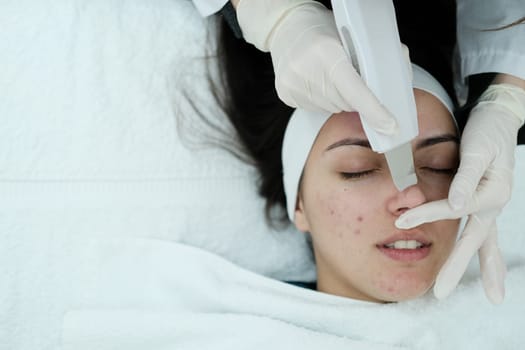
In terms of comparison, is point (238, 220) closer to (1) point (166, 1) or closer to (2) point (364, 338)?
(2) point (364, 338)

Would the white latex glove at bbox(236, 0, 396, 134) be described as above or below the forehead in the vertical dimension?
above

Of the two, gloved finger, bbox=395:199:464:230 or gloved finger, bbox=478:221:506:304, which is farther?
gloved finger, bbox=478:221:506:304

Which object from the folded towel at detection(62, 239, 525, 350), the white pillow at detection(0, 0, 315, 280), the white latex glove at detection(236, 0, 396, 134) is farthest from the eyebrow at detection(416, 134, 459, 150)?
the white pillow at detection(0, 0, 315, 280)

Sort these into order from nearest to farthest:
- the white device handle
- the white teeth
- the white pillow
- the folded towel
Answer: the white device handle
the white teeth
the folded towel
the white pillow

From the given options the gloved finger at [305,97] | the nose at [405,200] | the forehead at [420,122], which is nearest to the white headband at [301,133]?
the forehead at [420,122]

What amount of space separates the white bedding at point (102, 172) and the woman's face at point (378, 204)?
0.20m

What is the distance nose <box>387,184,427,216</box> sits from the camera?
1.21m

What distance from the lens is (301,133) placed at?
1379mm

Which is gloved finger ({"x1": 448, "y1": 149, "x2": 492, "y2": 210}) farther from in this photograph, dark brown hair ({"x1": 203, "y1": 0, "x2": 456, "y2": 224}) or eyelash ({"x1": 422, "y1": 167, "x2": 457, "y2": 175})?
dark brown hair ({"x1": 203, "y1": 0, "x2": 456, "y2": 224})

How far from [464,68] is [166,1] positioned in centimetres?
73

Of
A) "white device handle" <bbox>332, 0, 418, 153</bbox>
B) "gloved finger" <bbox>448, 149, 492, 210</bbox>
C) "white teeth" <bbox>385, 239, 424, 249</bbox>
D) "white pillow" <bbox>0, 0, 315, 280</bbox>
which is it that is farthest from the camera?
"white pillow" <bbox>0, 0, 315, 280</bbox>

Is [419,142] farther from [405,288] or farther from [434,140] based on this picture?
[405,288]

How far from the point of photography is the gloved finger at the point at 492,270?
1.28m

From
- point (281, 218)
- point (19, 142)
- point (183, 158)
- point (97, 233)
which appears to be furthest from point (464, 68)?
point (19, 142)
